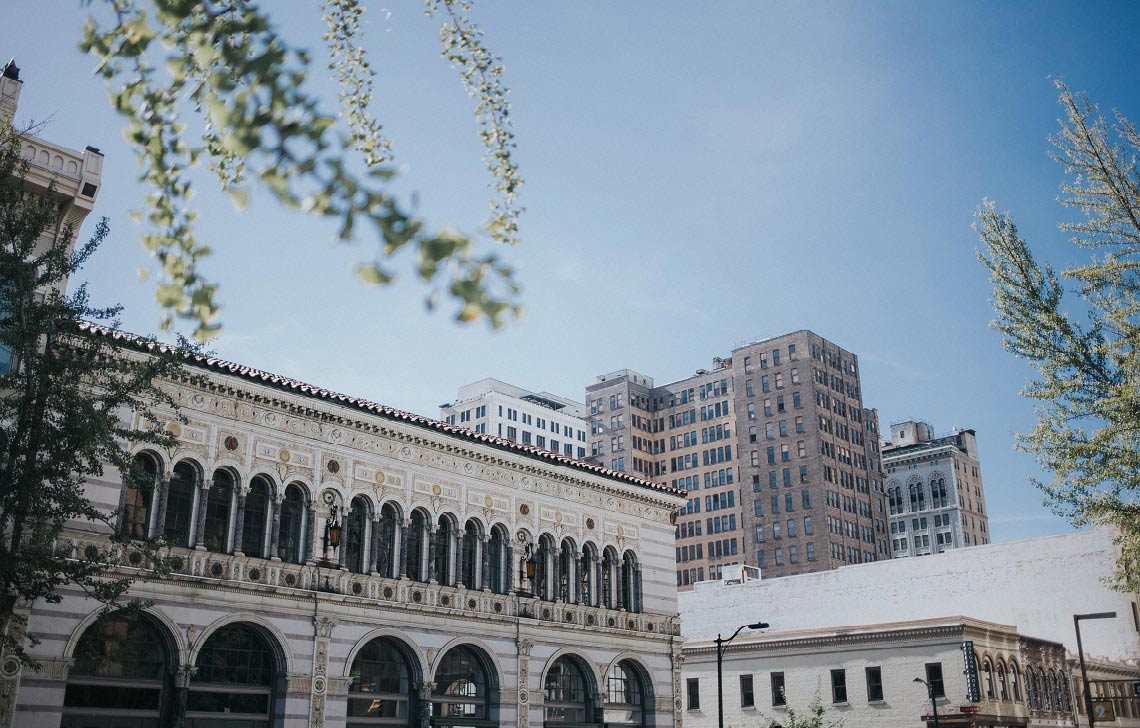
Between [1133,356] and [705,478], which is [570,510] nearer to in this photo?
[1133,356]

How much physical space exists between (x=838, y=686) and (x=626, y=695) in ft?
57.9

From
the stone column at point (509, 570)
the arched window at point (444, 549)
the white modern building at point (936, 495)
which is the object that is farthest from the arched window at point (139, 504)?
the white modern building at point (936, 495)

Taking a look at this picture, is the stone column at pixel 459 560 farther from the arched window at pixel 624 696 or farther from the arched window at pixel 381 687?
the arched window at pixel 624 696

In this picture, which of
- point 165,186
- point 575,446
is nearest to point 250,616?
point 165,186

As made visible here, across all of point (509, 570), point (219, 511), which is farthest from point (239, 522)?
point (509, 570)

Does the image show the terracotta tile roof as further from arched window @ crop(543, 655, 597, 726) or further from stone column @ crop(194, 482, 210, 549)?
arched window @ crop(543, 655, 597, 726)

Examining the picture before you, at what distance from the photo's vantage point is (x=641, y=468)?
13238 centimetres

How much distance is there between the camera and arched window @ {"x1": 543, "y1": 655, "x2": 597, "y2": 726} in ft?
115

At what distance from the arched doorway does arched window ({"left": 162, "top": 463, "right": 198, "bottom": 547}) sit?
679 inches

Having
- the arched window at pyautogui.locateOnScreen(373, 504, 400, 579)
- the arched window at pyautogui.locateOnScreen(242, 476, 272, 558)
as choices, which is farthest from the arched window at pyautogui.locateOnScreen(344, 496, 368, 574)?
the arched window at pyautogui.locateOnScreen(242, 476, 272, 558)

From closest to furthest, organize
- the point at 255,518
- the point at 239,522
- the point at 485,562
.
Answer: the point at 239,522 → the point at 255,518 → the point at 485,562

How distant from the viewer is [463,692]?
32.8 m

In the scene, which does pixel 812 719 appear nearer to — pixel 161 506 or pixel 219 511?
pixel 219 511

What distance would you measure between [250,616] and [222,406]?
619 centimetres
